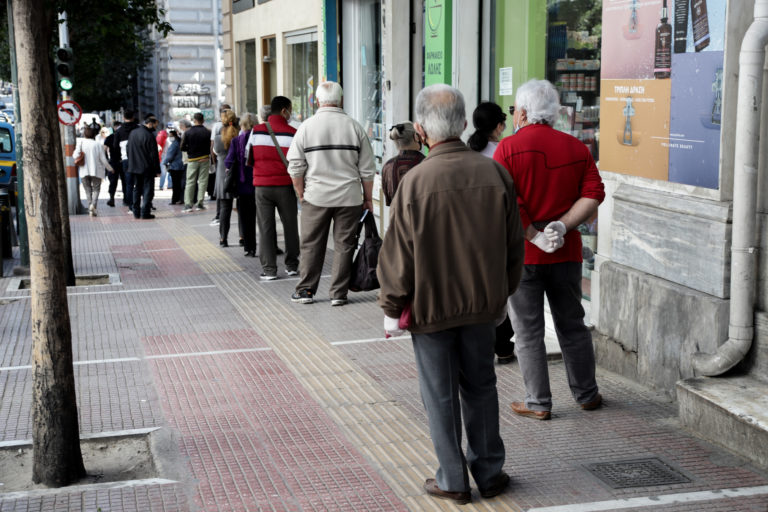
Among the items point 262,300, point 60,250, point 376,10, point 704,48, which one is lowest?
point 262,300

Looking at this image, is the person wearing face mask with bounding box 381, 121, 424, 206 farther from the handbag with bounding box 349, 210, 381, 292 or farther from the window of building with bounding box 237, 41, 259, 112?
the window of building with bounding box 237, 41, 259, 112

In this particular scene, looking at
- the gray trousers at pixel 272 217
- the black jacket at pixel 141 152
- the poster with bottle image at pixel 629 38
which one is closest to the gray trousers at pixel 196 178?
the black jacket at pixel 141 152

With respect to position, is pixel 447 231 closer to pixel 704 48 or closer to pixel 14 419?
pixel 704 48

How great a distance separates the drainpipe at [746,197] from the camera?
5172mm

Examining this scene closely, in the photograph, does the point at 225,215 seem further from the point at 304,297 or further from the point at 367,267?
the point at 367,267

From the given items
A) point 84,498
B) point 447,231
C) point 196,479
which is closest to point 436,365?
point 447,231

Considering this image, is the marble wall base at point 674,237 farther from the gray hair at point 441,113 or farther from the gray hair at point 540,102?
the gray hair at point 441,113

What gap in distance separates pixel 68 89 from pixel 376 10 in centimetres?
740

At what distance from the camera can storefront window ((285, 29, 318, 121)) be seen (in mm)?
16281

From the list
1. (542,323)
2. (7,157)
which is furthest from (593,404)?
(7,157)

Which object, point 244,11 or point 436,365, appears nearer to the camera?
point 436,365

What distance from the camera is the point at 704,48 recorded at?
5.67 meters

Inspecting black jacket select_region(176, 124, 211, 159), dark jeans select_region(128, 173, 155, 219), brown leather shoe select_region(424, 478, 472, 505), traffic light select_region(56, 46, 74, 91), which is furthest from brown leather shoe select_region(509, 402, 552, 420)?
traffic light select_region(56, 46, 74, 91)

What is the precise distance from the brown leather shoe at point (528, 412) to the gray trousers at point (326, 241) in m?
3.81
